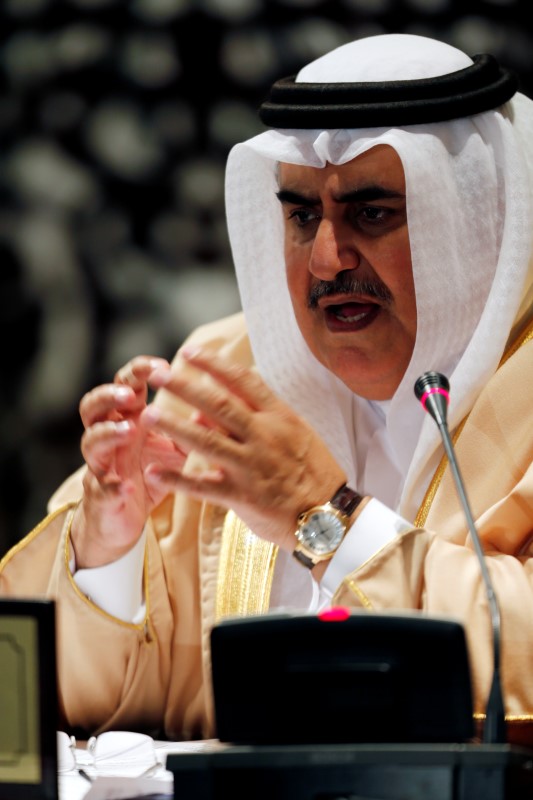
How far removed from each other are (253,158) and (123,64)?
0.96 m

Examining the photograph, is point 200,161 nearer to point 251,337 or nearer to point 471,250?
point 251,337

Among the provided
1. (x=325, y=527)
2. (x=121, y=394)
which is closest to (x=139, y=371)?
(x=121, y=394)

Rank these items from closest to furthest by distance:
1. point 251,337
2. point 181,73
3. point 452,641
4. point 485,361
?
point 452,641 → point 485,361 → point 251,337 → point 181,73

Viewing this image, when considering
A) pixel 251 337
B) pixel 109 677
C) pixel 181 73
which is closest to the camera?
pixel 109 677

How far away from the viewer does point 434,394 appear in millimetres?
1680

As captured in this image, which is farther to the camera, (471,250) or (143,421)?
(471,250)

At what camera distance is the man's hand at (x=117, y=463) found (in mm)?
2039

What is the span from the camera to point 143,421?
1897mm

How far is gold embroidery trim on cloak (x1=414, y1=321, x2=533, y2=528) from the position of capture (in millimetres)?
2186

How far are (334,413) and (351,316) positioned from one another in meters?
0.23

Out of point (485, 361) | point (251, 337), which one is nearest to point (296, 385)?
point (251, 337)

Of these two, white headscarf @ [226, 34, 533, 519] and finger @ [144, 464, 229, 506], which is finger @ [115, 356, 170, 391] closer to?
finger @ [144, 464, 229, 506]

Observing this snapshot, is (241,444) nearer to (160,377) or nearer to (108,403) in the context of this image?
(160,377)

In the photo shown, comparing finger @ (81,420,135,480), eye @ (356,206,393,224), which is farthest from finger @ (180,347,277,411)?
eye @ (356,206,393,224)
